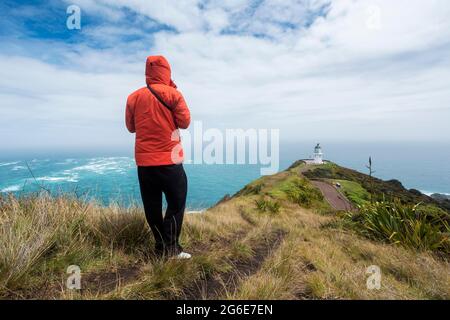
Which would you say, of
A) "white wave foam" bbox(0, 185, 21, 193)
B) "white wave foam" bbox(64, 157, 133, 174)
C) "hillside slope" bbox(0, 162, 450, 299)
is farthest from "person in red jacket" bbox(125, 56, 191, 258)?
"white wave foam" bbox(64, 157, 133, 174)

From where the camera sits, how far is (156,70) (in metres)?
3.36

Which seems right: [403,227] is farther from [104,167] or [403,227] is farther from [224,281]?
[104,167]

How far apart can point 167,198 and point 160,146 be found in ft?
2.15

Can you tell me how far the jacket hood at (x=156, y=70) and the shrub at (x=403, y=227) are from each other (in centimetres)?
500

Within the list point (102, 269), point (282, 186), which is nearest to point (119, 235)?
point (102, 269)

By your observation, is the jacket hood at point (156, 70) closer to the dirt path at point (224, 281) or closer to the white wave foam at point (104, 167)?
the dirt path at point (224, 281)

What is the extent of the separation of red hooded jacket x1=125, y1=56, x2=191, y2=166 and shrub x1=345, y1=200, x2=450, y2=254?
4591 mm

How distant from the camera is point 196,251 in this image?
4.04m

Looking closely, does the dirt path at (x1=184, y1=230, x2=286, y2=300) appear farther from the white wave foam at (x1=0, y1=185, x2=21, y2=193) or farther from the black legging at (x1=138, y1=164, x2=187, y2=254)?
the white wave foam at (x1=0, y1=185, x2=21, y2=193)

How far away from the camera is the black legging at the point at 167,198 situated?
10.8 ft

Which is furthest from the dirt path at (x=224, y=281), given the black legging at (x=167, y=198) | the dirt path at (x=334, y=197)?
the dirt path at (x=334, y=197)

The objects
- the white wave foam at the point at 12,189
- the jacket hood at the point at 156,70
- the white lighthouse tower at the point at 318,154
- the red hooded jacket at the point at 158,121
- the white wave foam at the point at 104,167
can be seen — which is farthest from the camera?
the white lighthouse tower at the point at 318,154

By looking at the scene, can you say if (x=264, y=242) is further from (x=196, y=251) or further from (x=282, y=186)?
(x=282, y=186)
